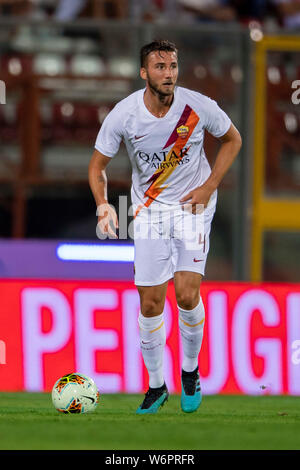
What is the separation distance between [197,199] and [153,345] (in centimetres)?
96

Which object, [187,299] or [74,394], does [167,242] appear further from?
Result: [74,394]

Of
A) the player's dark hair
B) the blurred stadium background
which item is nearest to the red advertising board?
the blurred stadium background

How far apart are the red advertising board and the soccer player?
188 cm

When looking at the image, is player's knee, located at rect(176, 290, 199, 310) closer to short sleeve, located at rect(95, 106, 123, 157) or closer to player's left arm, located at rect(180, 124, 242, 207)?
player's left arm, located at rect(180, 124, 242, 207)

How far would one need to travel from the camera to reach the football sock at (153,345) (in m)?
6.50

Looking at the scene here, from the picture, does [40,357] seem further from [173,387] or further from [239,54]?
[239,54]

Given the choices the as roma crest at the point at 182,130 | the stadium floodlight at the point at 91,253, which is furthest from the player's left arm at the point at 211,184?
the stadium floodlight at the point at 91,253

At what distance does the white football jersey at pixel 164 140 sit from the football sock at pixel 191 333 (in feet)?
2.27

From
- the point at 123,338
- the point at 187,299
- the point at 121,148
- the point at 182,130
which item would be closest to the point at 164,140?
the point at 182,130

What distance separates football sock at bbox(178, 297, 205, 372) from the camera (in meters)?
6.46
